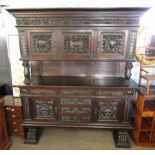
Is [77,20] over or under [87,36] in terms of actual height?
over

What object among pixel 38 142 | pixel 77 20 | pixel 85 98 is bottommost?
pixel 38 142

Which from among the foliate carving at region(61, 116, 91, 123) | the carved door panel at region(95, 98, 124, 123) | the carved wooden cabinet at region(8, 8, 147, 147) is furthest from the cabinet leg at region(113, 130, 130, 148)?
the foliate carving at region(61, 116, 91, 123)

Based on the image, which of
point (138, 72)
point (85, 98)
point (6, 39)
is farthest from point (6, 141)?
point (138, 72)

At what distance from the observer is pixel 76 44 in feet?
6.89

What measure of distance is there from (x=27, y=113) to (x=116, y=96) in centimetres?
135

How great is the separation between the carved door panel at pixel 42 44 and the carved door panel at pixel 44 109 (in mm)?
622

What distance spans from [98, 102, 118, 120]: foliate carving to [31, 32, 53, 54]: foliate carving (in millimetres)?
1089

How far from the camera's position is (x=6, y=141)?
2318 millimetres

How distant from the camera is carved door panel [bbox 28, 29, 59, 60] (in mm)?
2080

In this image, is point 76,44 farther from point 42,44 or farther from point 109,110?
point 109,110

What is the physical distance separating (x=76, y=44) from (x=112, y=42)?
481 mm

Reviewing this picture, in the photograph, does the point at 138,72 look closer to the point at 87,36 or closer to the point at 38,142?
the point at 87,36

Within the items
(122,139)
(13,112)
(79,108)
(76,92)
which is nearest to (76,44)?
(76,92)

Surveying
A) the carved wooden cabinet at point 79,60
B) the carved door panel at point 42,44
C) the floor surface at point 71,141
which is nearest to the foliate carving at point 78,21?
the carved wooden cabinet at point 79,60
